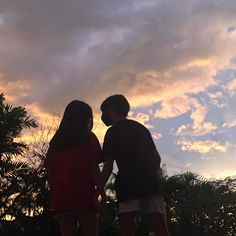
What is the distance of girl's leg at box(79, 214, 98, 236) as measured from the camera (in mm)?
3609

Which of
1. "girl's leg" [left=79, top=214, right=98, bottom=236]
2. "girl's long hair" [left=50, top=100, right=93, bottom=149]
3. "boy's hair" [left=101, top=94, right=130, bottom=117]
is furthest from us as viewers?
"boy's hair" [left=101, top=94, right=130, bottom=117]

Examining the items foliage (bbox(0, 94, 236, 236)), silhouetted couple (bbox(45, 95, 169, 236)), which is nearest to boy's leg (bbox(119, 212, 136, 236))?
silhouetted couple (bbox(45, 95, 169, 236))

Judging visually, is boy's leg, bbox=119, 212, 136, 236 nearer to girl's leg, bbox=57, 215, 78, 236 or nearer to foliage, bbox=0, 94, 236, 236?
girl's leg, bbox=57, 215, 78, 236

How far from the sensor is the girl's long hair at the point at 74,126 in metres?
3.79

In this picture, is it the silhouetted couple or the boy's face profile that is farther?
the boy's face profile

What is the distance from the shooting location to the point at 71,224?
146 inches

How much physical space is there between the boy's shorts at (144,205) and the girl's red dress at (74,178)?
0.81 feet

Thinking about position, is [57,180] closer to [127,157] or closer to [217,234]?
[127,157]

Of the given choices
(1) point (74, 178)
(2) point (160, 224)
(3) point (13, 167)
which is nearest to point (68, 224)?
(1) point (74, 178)

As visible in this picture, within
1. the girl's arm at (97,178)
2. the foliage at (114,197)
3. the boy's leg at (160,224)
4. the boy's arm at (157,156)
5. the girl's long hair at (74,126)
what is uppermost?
the foliage at (114,197)

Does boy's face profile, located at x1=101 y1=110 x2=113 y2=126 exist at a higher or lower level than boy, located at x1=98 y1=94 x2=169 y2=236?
higher

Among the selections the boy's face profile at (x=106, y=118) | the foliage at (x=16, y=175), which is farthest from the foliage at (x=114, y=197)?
the boy's face profile at (x=106, y=118)

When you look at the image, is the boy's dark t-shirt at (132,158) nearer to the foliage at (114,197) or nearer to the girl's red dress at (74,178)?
the girl's red dress at (74,178)

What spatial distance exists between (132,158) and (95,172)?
312 millimetres
